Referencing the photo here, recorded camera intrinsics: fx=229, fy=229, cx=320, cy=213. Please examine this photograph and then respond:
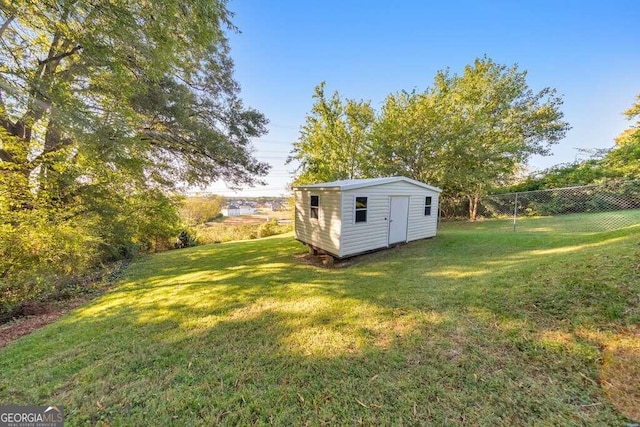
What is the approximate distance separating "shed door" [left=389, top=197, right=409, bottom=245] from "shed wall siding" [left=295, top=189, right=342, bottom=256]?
2.00m

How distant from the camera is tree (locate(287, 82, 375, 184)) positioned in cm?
1520

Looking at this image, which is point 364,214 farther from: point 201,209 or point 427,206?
point 201,209

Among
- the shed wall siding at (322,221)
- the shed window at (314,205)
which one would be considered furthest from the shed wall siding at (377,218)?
the shed window at (314,205)

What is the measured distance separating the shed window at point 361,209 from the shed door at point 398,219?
3.65ft

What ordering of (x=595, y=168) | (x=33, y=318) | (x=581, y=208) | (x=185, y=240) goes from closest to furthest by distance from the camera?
(x=33, y=318) → (x=581, y=208) → (x=595, y=168) → (x=185, y=240)

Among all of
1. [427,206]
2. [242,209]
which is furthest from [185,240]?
[242,209]

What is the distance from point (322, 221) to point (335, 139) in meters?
10.3

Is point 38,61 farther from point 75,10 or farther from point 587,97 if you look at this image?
point 587,97

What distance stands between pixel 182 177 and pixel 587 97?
1837 cm

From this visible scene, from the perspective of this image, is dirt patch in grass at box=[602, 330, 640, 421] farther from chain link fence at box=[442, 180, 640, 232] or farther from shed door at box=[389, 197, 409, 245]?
chain link fence at box=[442, 180, 640, 232]

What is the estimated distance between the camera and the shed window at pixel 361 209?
651cm

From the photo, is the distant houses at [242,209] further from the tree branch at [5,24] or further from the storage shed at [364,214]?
the tree branch at [5,24]

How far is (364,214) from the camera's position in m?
6.67

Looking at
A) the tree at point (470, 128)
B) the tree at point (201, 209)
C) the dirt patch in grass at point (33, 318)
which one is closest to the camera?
the dirt patch in grass at point (33, 318)
